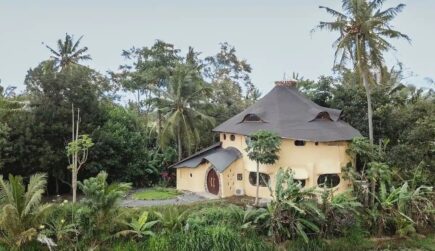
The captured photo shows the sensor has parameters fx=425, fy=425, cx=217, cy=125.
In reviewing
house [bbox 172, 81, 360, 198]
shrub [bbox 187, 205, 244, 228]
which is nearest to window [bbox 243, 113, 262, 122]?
house [bbox 172, 81, 360, 198]

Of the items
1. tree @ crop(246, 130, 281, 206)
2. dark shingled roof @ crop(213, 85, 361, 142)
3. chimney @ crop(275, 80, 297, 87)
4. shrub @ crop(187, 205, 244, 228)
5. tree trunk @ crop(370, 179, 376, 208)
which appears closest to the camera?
shrub @ crop(187, 205, 244, 228)

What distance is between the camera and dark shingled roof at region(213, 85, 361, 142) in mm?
23672

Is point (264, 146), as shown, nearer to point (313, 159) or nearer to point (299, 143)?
point (299, 143)

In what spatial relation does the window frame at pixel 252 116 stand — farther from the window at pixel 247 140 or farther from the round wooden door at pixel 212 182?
the round wooden door at pixel 212 182

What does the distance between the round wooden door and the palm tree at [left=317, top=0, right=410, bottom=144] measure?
9.42 m

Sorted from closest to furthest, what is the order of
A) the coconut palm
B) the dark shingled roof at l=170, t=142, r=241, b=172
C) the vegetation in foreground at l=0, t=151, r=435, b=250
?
1. the coconut palm
2. the vegetation in foreground at l=0, t=151, r=435, b=250
3. the dark shingled roof at l=170, t=142, r=241, b=172

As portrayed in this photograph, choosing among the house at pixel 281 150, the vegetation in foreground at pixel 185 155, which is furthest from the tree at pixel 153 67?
the house at pixel 281 150

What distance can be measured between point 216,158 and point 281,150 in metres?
4.23

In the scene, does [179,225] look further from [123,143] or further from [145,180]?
[145,180]

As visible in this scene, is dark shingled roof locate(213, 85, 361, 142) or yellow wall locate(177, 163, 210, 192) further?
yellow wall locate(177, 163, 210, 192)

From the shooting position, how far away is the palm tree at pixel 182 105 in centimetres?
2819

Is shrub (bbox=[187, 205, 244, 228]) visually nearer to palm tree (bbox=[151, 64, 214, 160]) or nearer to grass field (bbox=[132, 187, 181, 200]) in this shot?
grass field (bbox=[132, 187, 181, 200])

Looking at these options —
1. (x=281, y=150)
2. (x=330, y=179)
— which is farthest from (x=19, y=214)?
(x=330, y=179)

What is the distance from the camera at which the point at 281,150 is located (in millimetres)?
24422
